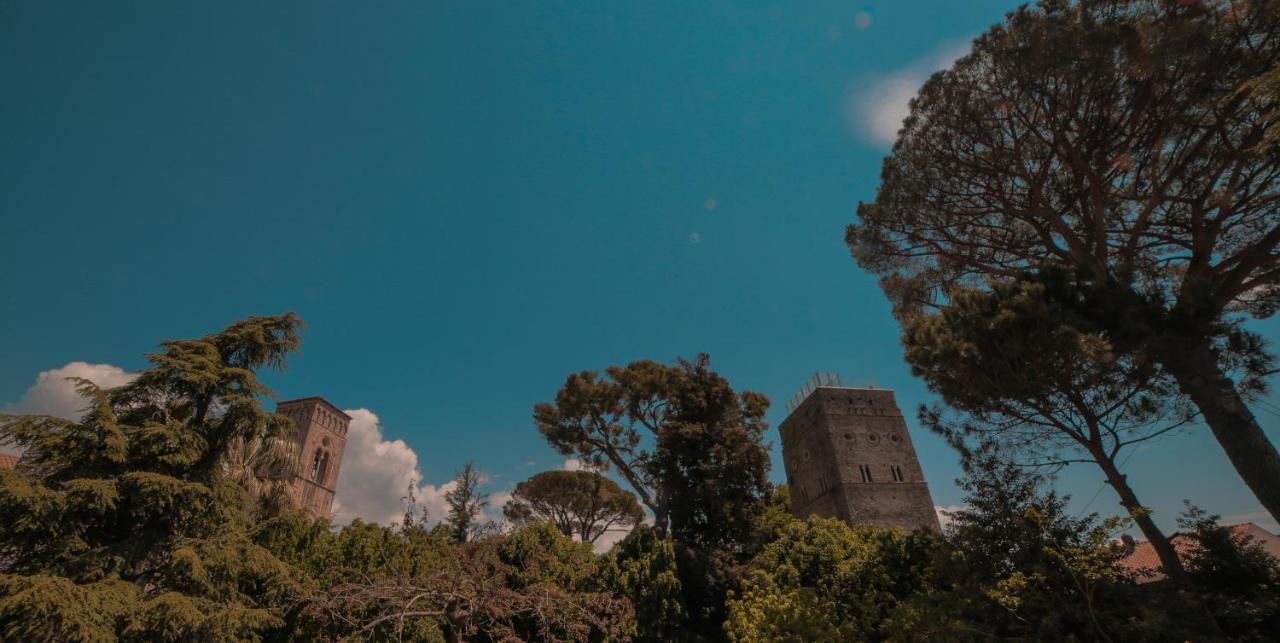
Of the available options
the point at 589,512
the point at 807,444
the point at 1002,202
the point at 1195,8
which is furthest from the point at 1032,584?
the point at 807,444

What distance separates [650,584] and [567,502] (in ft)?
53.6

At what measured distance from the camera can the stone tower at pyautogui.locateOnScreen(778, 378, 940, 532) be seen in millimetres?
27922

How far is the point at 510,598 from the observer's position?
7.48 m

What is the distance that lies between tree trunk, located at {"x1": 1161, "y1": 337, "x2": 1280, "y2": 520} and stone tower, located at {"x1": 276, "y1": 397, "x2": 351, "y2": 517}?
41.5m

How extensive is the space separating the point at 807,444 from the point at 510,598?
27.7 metres

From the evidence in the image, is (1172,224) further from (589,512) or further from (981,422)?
(589,512)

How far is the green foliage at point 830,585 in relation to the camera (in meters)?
10.0

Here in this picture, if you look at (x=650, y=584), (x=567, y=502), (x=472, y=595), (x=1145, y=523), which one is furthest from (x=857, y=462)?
(x=472, y=595)

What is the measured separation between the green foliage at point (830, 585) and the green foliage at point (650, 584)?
4.26 feet

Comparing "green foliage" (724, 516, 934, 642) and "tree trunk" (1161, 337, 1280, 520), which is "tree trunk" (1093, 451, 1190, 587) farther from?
"green foliage" (724, 516, 934, 642)

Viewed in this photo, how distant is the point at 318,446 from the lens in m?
38.9

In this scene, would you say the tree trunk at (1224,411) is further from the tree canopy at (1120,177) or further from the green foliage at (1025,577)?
the green foliage at (1025,577)

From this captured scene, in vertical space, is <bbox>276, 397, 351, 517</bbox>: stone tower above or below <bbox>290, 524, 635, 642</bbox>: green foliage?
above

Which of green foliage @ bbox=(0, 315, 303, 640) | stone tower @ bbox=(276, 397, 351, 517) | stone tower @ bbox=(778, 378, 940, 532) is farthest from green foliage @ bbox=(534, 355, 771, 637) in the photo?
stone tower @ bbox=(276, 397, 351, 517)
